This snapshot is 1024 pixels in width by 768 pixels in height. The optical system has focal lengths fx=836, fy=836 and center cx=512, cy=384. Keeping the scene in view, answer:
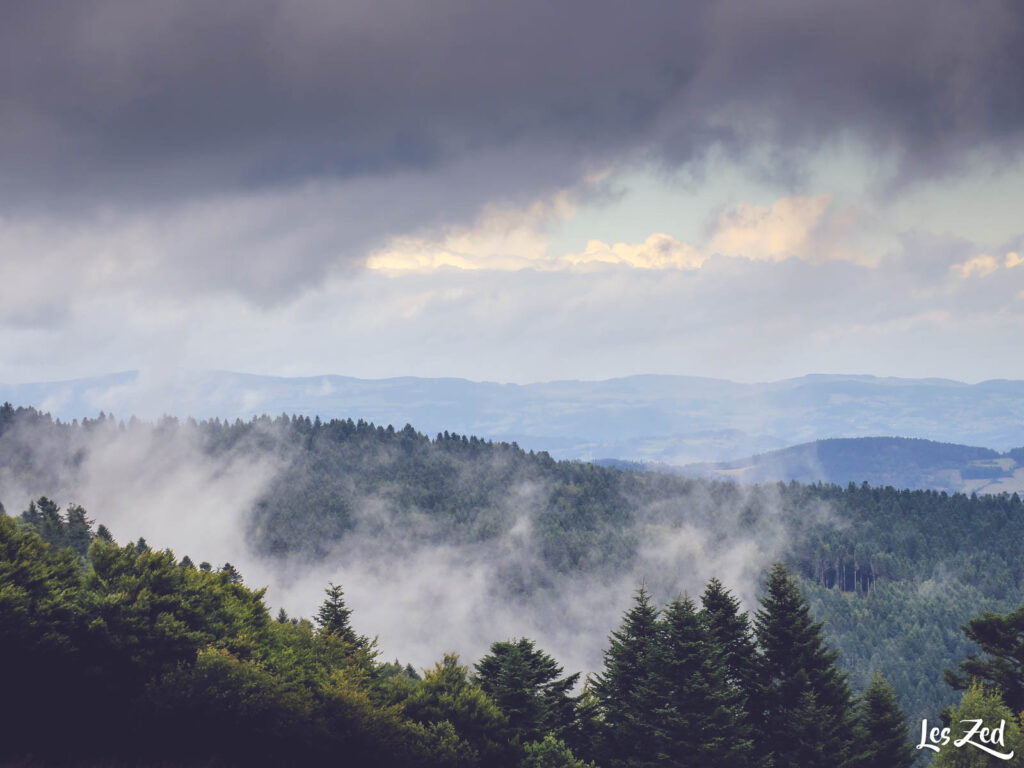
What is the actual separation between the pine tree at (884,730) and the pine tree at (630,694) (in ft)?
47.0

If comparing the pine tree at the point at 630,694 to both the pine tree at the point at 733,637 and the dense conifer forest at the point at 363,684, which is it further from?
the pine tree at the point at 733,637

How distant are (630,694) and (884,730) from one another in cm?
1973

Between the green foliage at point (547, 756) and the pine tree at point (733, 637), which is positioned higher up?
the pine tree at point (733, 637)

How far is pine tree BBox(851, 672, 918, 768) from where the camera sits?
53625mm

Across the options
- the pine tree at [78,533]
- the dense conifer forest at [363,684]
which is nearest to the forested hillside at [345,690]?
the dense conifer forest at [363,684]

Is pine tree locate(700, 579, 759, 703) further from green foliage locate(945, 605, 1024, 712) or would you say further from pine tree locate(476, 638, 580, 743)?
green foliage locate(945, 605, 1024, 712)

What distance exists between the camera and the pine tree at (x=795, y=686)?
4741 cm

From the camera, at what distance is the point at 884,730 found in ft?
181

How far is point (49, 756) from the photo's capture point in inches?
1302

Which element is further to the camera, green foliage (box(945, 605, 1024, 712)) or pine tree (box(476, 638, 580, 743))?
green foliage (box(945, 605, 1024, 712))

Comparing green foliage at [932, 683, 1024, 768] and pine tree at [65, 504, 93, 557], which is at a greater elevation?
green foliage at [932, 683, 1024, 768]

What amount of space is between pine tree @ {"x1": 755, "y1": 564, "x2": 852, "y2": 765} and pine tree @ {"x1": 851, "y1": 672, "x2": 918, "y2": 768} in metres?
4.49

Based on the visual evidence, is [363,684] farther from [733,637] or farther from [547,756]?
[733,637]

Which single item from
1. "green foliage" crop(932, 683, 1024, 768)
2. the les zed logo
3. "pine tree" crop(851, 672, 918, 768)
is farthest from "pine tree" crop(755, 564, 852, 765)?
the les zed logo
